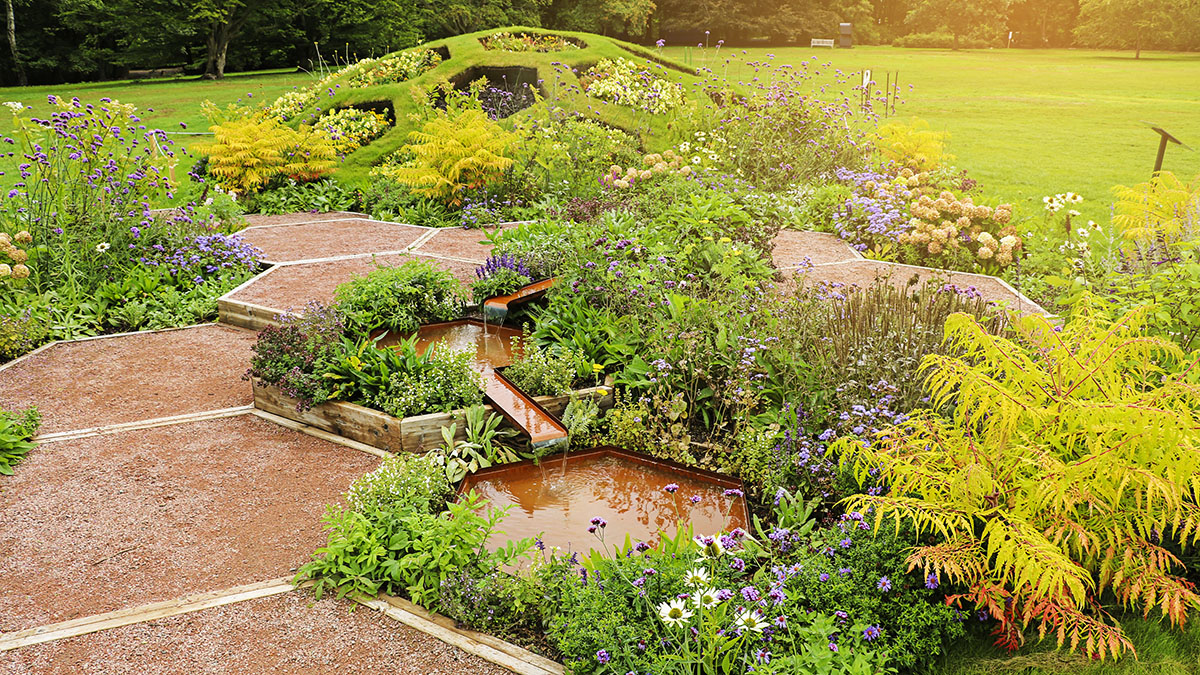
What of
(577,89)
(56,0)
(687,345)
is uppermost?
(56,0)

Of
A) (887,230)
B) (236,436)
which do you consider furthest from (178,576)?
(887,230)

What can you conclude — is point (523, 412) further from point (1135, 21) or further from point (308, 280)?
point (1135, 21)

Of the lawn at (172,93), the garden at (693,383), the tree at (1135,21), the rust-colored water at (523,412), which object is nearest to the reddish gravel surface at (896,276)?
the garden at (693,383)

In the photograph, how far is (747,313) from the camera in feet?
16.7

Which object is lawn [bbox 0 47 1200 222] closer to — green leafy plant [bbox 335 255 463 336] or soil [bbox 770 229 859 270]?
soil [bbox 770 229 859 270]

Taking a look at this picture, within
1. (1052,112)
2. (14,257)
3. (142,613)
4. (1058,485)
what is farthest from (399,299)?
(1052,112)

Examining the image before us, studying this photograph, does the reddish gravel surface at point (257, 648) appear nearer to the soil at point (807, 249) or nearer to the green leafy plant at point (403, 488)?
the green leafy plant at point (403, 488)

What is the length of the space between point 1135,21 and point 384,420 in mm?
45569

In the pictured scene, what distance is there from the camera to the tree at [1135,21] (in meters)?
36.8

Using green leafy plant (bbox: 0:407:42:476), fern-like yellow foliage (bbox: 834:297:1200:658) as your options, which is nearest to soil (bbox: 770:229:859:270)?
fern-like yellow foliage (bbox: 834:297:1200:658)

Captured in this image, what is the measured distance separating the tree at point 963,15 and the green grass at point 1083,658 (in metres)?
48.9

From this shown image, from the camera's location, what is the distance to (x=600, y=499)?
4.03 m

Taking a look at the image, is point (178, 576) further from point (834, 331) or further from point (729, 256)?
point (729, 256)

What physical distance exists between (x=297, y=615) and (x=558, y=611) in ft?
3.53
